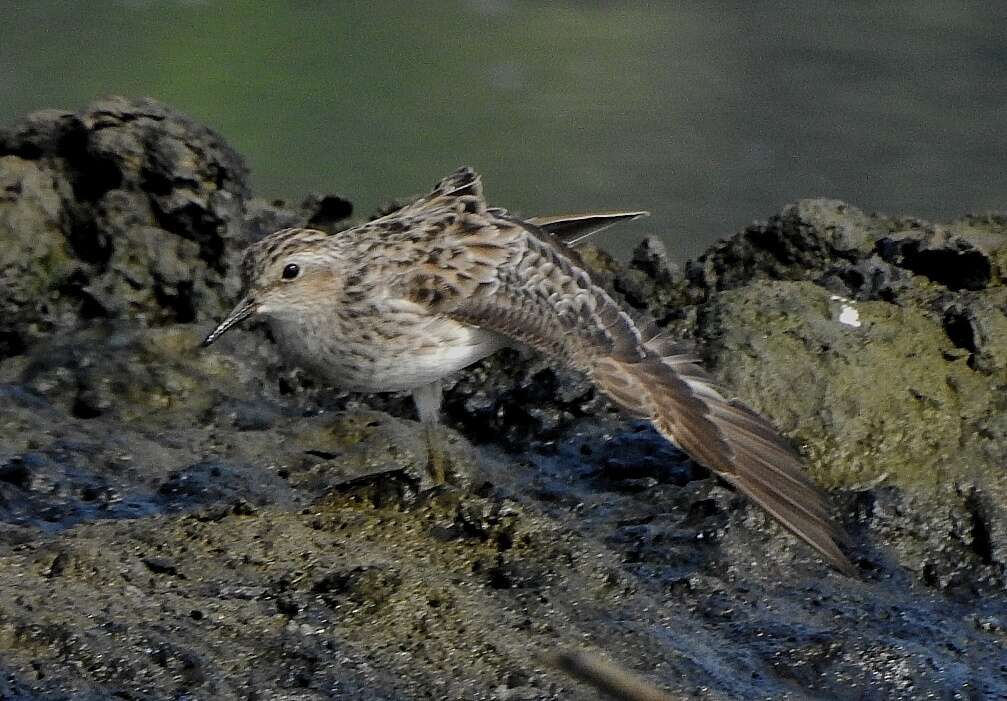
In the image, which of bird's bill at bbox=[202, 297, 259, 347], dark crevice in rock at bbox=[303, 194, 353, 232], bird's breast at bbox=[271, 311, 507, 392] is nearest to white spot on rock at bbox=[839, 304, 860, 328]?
bird's breast at bbox=[271, 311, 507, 392]

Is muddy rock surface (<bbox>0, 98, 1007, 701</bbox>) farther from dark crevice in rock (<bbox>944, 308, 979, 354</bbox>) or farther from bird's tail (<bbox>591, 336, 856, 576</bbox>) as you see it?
bird's tail (<bbox>591, 336, 856, 576</bbox>)

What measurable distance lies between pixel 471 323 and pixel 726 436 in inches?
45.4

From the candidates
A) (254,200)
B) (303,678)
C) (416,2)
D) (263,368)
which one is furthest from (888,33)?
(303,678)

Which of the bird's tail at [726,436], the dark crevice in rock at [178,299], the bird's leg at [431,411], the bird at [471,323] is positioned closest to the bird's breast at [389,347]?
the bird at [471,323]

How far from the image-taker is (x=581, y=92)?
1522 cm

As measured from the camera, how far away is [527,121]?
48.0ft

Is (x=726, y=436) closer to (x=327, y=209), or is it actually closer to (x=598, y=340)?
(x=598, y=340)

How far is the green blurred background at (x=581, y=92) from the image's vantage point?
13516mm

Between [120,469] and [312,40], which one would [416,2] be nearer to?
[312,40]

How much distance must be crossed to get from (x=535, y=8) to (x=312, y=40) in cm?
252

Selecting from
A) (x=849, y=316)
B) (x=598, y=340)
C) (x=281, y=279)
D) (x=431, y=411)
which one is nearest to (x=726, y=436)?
(x=598, y=340)

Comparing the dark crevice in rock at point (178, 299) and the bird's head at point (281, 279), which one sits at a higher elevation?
the bird's head at point (281, 279)

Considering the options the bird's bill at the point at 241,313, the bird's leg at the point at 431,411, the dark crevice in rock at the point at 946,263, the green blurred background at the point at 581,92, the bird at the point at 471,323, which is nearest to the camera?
the bird at the point at 471,323

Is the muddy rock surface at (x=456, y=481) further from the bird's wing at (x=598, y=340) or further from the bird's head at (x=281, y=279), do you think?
the bird's head at (x=281, y=279)
